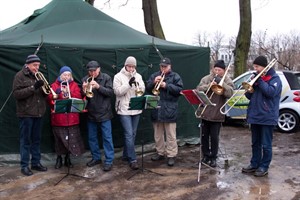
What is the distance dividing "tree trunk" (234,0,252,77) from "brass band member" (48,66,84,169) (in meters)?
8.85

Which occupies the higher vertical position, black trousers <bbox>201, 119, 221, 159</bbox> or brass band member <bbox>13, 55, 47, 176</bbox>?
brass band member <bbox>13, 55, 47, 176</bbox>

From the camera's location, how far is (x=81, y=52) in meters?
6.58

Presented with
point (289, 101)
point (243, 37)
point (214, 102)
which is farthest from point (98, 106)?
point (243, 37)

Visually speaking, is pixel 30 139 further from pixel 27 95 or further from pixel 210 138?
pixel 210 138

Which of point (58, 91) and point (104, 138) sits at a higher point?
point (58, 91)

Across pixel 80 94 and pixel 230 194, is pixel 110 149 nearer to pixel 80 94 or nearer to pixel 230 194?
pixel 80 94

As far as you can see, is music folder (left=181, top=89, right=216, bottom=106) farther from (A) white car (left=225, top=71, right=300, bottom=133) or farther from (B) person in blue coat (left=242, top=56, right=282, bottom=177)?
(A) white car (left=225, top=71, right=300, bottom=133)

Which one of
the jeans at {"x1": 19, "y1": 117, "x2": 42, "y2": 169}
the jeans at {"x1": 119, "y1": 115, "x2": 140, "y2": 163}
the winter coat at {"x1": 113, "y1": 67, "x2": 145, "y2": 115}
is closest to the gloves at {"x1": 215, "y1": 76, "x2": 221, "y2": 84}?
the winter coat at {"x1": 113, "y1": 67, "x2": 145, "y2": 115}

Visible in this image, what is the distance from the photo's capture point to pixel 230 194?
5043 mm

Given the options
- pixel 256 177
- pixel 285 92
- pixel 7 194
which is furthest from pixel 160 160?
pixel 285 92

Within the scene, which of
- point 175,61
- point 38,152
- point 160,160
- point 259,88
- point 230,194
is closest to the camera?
point 230,194

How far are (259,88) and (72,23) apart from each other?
13.2ft

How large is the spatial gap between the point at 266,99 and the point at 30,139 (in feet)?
12.2

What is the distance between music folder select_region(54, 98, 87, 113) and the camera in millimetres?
5219
